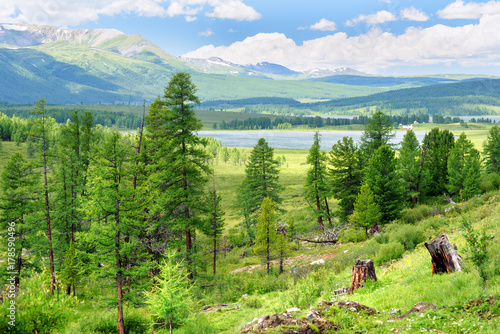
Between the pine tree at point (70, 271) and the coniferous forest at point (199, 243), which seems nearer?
the coniferous forest at point (199, 243)

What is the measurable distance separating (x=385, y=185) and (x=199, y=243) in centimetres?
1694

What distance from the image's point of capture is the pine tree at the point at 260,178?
37.7m

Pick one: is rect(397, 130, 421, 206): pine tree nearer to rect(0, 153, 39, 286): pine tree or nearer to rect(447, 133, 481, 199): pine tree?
rect(447, 133, 481, 199): pine tree

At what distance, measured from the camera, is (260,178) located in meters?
38.2

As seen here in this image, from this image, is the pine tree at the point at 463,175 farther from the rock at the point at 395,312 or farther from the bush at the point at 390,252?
the rock at the point at 395,312

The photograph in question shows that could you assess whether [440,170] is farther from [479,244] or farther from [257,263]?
[479,244]

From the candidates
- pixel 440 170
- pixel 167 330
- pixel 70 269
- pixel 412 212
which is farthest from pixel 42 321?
pixel 440 170

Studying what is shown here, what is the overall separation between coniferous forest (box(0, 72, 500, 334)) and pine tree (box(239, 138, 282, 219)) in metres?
0.17

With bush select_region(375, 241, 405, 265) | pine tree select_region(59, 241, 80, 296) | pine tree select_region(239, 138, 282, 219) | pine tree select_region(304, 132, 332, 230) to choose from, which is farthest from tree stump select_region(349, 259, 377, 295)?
pine tree select_region(239, 138, 282, 219)

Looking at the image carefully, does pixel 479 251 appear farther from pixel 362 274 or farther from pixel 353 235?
pixel 353 235

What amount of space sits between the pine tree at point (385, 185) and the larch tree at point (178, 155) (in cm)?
1562

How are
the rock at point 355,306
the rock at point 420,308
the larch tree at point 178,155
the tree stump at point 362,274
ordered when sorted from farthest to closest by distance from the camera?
the larch tree at point 178,155, the tree stump at point 362,274, the rock at point 355,306, the rock at point 420,308

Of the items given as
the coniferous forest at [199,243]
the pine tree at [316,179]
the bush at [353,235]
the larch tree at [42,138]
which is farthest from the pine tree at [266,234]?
the larch tree at [42,138]

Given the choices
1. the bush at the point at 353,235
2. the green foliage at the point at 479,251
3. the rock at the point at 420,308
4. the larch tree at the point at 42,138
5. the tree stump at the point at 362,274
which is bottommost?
the bush at the point at 353,235
